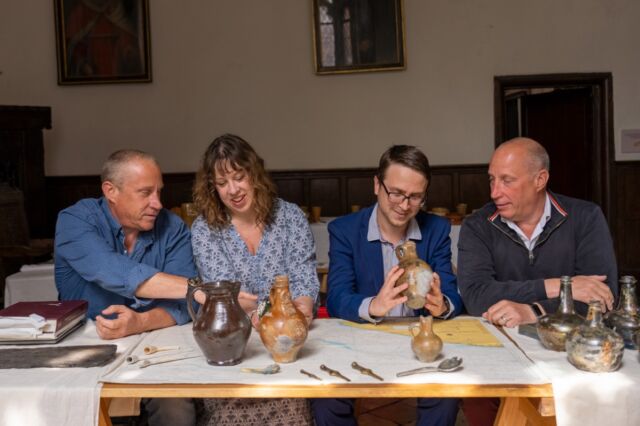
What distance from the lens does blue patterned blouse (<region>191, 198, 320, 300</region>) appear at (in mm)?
2525

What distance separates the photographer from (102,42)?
7.01 m

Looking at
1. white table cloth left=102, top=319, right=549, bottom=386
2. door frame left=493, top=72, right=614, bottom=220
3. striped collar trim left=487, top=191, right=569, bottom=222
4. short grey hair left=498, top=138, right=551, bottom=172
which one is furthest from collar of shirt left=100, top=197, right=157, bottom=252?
door frame left=493, top=72, right=614, bottom=220

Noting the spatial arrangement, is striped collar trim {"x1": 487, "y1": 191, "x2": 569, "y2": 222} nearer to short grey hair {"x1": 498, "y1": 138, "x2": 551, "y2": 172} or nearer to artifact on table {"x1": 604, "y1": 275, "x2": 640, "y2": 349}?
short grey hair {"x1": 498, "y1": 138, "x2": 551, "y2": 172}

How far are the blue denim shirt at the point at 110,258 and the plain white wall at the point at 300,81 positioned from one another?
457 cm

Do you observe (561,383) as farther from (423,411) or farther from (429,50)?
(429,50)


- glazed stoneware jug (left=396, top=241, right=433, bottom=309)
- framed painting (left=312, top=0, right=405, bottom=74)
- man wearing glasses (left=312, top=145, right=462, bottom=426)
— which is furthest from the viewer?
framed painting (left=312, top=0, right=405, bottom=74)

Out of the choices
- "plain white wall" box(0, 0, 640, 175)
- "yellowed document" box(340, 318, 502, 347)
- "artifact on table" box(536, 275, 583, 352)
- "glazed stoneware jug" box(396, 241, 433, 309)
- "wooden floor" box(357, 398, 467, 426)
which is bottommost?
"wooden floor" box(357, 398, 467, 426)

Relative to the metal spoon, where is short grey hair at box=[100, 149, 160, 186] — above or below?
above

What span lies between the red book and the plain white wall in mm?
4926

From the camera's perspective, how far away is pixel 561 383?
1.65m

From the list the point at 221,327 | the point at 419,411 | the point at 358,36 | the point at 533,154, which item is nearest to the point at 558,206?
the point at 533,154

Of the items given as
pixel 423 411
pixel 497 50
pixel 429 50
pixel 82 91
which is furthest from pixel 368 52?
pixel 423 411

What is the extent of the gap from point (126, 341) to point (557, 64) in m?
6.06

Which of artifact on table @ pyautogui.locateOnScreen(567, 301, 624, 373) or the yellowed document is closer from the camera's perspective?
artifact on table @ pyautogui.locateOnScreen(567, 301, 624, 373)
